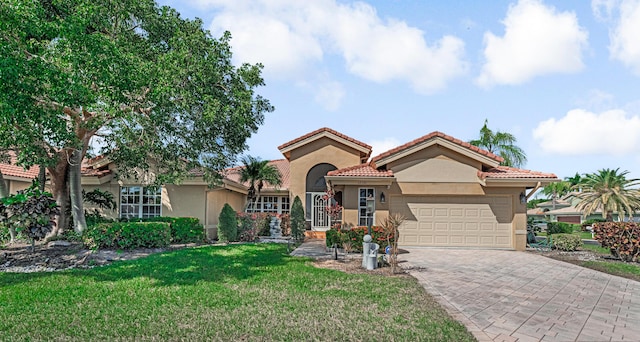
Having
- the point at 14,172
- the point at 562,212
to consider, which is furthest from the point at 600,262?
the point at 562,212

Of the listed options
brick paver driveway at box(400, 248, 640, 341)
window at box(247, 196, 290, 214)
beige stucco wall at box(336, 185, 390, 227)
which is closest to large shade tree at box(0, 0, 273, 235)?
beige stucco wall at box(336, 185, 390, 227)

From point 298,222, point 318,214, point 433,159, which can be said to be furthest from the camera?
point 318,214

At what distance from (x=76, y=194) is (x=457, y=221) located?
15.1 metres

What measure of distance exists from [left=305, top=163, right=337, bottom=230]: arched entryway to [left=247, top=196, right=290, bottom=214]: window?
11.3 ft

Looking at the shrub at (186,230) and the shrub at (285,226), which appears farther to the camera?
the shrub at (285,226)

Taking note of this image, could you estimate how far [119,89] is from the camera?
10.7 meters

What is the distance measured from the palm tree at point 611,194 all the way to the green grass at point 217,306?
29517mm

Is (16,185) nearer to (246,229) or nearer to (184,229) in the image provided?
(184,229)

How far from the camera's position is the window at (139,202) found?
1964cm

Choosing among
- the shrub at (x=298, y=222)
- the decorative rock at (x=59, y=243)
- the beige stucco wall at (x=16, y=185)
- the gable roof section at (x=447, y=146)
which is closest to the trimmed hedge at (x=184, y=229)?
the decorative rock at (x=59, y=243)

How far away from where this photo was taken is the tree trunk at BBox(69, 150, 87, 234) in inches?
603

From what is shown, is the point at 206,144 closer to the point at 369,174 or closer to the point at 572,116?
the point at 369,174

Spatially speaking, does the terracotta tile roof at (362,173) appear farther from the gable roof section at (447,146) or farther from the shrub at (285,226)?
the shrub at (285,226)

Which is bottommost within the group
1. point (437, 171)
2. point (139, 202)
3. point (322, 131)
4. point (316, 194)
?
point (139, 202)
